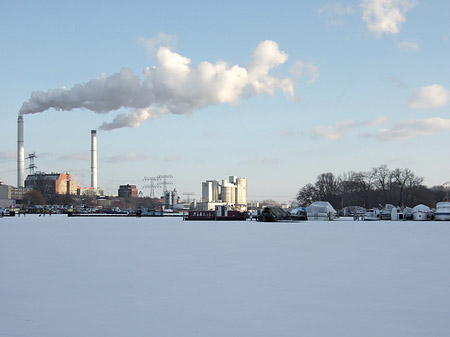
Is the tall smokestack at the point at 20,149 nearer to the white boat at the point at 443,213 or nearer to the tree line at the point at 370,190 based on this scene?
the tree line at the point at 370,190

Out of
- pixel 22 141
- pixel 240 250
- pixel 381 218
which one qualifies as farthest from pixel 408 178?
pixel 240 250

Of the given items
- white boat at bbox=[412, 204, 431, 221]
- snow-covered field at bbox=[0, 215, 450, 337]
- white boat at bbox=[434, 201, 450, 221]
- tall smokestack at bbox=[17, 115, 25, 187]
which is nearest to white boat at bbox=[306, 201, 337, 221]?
white boat at bbox=[412, 204, 431, 221]

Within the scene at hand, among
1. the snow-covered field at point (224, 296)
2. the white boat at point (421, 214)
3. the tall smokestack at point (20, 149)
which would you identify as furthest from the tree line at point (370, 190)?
the snow-covered field at point (224, 296)

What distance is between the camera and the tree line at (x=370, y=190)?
392 feet

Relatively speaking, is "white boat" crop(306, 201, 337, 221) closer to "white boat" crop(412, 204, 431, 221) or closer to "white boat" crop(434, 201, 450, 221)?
"white boat" crop(412, 204, 431, 221)

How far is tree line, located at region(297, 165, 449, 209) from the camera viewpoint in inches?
4707

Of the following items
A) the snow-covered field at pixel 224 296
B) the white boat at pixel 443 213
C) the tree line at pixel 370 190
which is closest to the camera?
the snow-covered field at pixel 224 296

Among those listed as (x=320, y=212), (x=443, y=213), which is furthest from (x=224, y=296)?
(x=320, y=212)

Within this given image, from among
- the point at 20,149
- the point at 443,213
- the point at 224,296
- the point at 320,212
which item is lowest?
the point at 224,296

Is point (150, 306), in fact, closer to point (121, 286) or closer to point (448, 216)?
point (121, 286)

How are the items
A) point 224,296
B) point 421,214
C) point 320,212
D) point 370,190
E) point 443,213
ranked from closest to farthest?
point 224,296
point 443,213
point 421,214
point 320,212
point 370,190

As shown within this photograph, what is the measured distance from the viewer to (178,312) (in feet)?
31.9

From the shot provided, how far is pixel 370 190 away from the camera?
12531cm

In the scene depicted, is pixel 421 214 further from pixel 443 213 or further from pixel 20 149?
pixel 20 149
